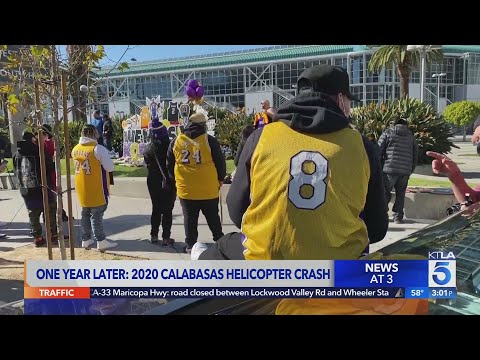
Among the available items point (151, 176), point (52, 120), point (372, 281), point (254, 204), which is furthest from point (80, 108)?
point (372, 281)

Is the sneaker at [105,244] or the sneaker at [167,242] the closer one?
the sneaker at [105,244]

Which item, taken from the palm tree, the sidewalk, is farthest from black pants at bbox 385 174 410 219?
the palm tree

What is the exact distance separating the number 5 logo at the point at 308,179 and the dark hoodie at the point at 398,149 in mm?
3894

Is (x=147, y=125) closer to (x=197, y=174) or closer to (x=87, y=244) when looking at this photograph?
(x=197, y=174)

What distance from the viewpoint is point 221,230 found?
12.1ft

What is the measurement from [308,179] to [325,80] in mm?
427

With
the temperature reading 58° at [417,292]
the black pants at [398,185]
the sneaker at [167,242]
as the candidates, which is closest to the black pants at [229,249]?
the temperature reading 58° at [417,292]

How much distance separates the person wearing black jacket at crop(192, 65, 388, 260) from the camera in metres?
1.75

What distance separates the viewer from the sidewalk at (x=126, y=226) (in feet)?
10.7

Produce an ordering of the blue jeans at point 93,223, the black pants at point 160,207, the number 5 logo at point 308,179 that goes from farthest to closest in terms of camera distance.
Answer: the black pants at point 160,207 < the blue jeans at point 93,223 < the number 5 logo at point 308,179

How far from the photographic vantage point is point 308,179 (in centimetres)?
174

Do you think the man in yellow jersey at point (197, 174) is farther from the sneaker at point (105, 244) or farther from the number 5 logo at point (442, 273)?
the number 5 logo at point (442, 273)

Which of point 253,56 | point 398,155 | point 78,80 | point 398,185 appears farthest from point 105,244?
point 398,155

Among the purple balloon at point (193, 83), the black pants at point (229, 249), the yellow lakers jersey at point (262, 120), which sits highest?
the purple balloon at point (193, 83)
